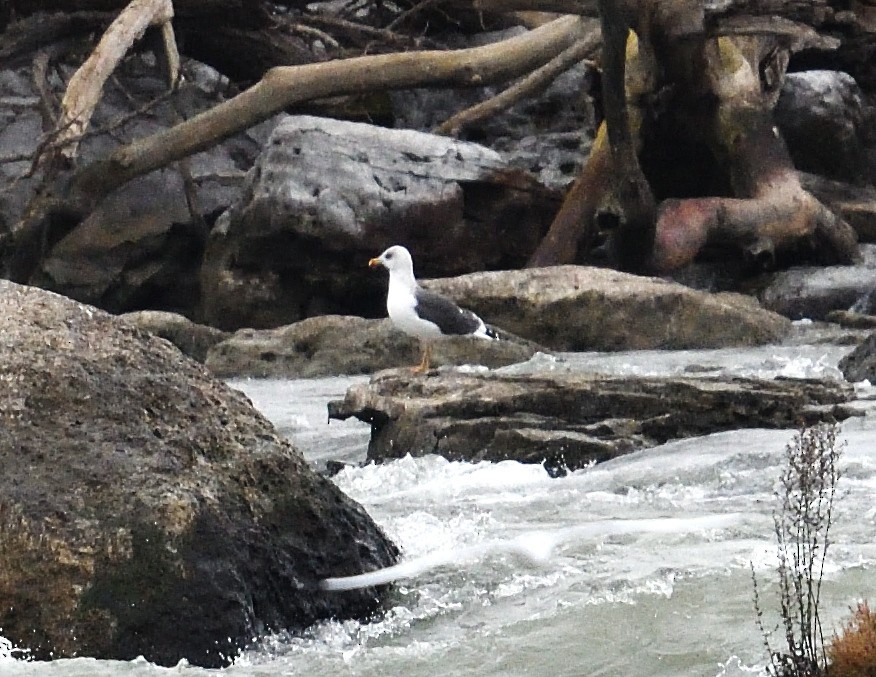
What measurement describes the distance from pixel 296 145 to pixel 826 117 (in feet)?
19.2

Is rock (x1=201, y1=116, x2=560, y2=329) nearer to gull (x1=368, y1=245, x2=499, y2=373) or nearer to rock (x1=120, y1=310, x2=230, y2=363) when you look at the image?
rock (x1=120, y1=310, x2=230, y2=363)

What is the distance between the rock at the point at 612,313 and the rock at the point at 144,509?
785cm

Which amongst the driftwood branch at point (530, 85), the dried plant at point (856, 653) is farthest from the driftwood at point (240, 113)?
the dried plant at point (856, 653)

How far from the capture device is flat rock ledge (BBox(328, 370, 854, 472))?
7.73 m

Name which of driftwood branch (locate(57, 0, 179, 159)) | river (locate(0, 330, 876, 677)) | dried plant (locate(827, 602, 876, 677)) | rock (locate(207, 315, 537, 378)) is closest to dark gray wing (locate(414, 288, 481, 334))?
rock (locate(207, 315, 537, 378))

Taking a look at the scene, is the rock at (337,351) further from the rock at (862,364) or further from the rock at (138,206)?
the rock at (138,206)

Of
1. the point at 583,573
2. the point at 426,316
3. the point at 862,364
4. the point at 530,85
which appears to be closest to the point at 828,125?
the point at 530,85

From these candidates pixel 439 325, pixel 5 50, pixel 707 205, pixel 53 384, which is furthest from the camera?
pixel 5 50

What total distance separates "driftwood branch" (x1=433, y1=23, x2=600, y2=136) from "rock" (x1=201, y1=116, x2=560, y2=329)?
116cm

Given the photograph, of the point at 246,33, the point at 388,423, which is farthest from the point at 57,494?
the point at 246,33

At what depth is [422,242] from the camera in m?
15.6

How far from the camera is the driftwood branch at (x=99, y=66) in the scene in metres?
13.4

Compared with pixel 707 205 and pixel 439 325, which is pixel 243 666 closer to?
pixel 439 325

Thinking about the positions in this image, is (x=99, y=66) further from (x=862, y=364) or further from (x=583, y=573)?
(x=583, y=573)
